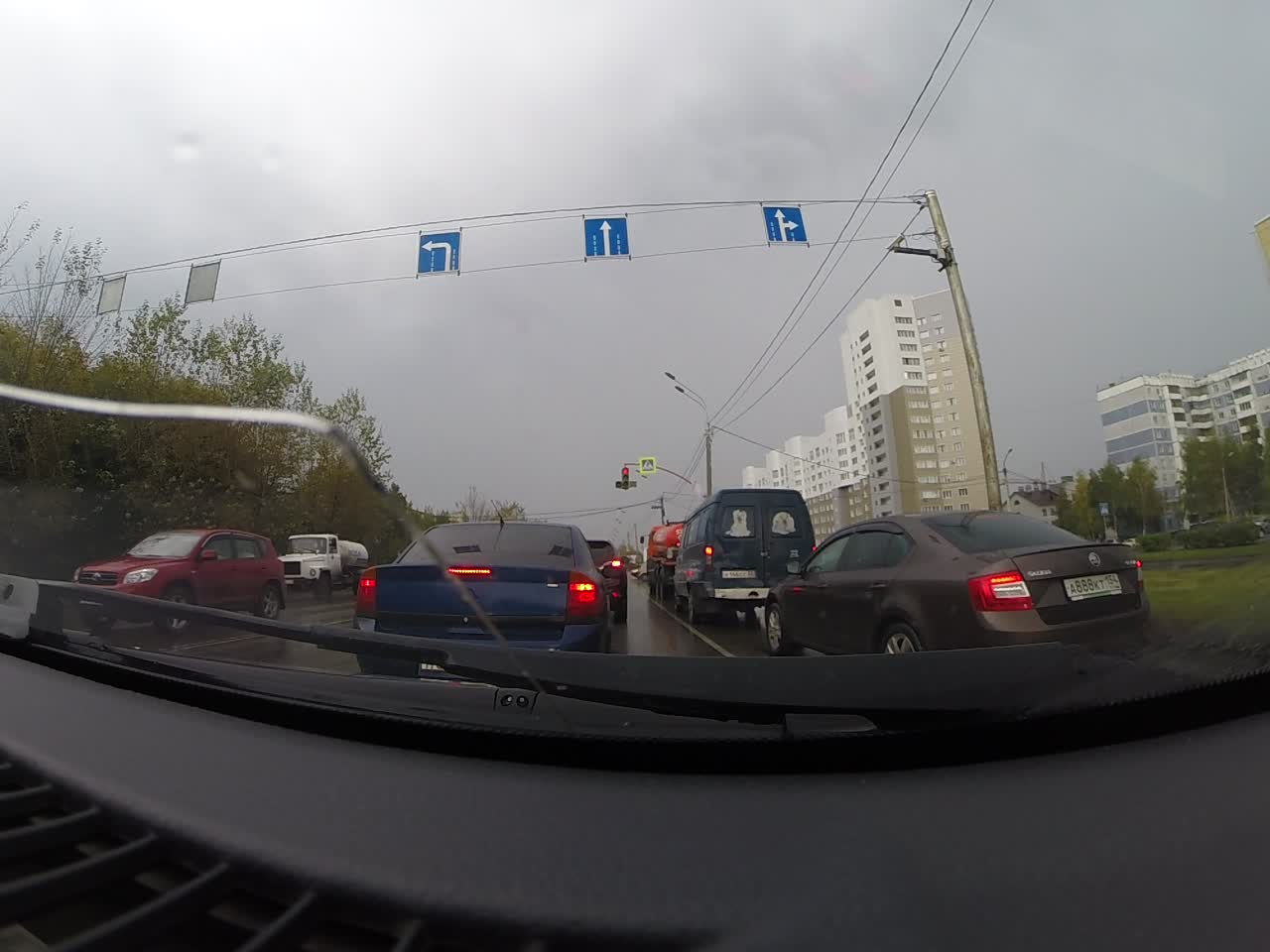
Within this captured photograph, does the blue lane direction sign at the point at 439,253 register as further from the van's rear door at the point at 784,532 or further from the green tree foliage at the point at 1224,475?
the green tree foliage at the point at 1224,475

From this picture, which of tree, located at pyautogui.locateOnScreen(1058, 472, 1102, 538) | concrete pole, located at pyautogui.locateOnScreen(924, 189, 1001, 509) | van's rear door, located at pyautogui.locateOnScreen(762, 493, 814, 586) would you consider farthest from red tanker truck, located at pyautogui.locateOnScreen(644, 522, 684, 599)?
tree, located at pyautogui.locateOnScreen(1058, 472, 1102, 538)

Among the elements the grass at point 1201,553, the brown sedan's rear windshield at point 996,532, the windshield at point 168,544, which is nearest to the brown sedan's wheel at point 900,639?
the brown sedan's rear windshield at point 996,532

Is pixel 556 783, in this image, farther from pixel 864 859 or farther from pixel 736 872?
pixel 864 859

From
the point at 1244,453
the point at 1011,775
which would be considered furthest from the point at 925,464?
the point at 1011,775

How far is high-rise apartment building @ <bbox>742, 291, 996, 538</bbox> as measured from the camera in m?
9.98

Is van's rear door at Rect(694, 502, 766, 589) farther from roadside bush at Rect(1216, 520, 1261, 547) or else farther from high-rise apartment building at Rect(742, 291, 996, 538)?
roadside bush at Rect(1216, 520, 1261, 547)

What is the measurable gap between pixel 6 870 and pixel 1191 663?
3013 mm

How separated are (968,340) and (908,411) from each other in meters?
1.55

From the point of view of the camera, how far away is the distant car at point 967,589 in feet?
8.39

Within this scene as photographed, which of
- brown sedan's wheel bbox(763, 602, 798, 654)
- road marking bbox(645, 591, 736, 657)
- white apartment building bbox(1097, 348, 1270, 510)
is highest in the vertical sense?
white apartment building bbox(1097, 348, 1270, 510)

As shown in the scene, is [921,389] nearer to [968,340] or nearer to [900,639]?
[968,340]

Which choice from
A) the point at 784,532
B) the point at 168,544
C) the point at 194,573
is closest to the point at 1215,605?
the point at 194,573

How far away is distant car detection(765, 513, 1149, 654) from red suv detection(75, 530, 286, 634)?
9.48 feet

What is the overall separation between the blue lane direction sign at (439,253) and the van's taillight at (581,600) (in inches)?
216
